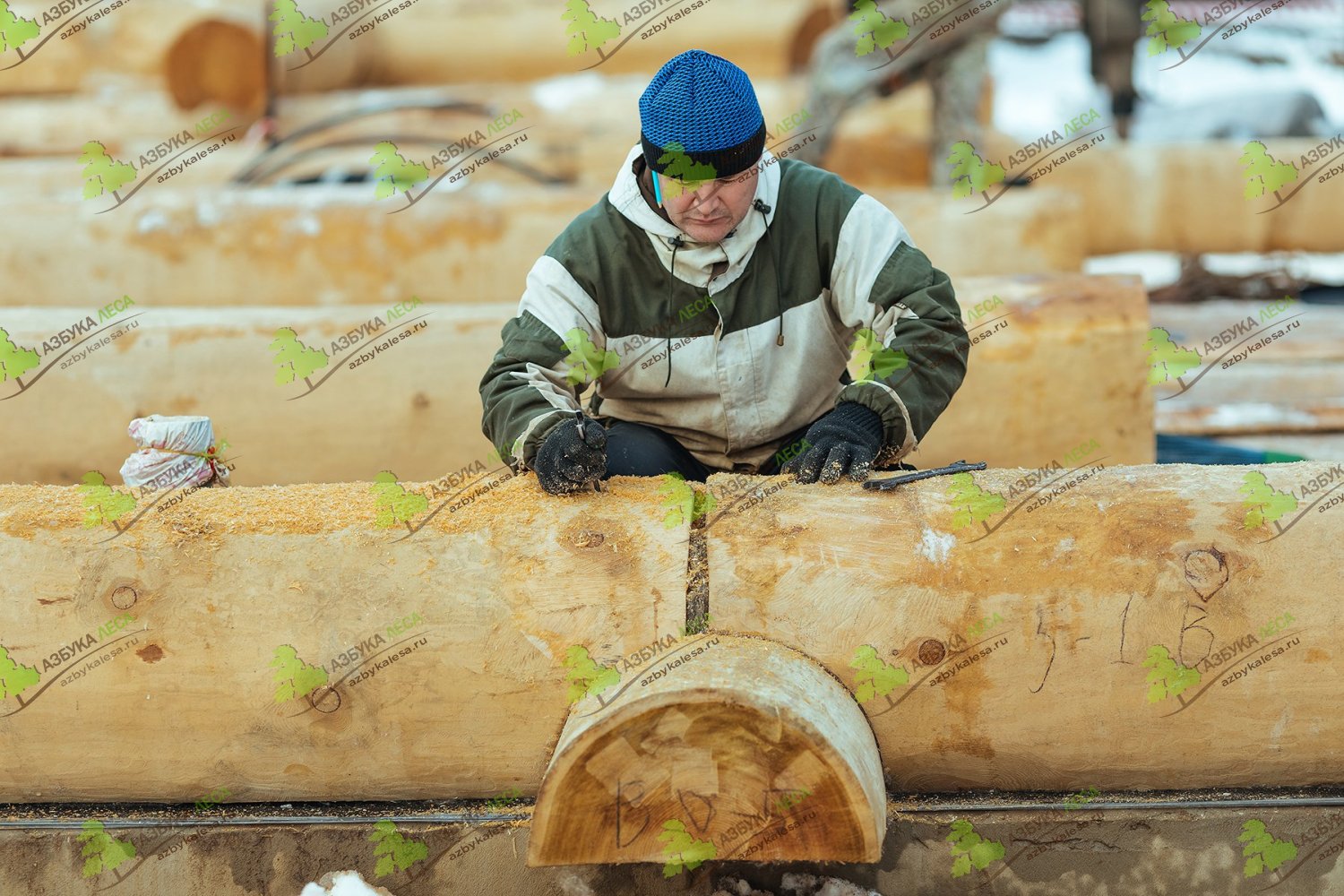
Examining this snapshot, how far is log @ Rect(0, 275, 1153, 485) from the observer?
3811 mm

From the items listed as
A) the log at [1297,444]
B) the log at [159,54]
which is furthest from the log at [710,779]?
the log at [159,54]

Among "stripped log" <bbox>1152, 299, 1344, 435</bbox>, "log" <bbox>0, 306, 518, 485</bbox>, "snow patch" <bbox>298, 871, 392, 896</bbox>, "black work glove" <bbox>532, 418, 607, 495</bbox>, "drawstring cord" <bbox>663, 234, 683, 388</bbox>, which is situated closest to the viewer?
"snow patch" <bbox>298, 871, 392, 896</bbox>

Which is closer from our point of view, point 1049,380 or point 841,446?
point 841,446

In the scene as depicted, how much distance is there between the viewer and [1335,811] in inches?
89.0

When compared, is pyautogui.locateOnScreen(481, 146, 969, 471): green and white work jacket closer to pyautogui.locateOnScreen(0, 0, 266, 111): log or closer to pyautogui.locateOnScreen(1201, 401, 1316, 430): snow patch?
pyautogui.locateOnScreen(1201, 401, 1316, 430): snow patch

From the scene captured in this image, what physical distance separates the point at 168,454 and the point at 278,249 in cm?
229

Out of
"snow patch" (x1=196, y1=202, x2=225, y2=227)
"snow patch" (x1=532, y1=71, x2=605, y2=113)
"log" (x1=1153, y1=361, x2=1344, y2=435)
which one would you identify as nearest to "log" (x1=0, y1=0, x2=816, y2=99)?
"snow patch" (x1=532, y1=71, x2=605, y2=113)

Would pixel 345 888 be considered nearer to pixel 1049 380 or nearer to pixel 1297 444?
pixel 1049 380

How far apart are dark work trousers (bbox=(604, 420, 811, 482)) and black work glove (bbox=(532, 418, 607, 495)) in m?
0.26

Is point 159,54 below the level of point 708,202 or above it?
above

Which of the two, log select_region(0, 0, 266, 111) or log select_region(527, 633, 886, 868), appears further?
log select_region(0, 0, 266, 111)

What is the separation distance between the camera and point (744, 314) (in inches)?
105

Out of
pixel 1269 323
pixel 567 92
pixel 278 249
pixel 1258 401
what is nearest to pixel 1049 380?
pixel 1258 401

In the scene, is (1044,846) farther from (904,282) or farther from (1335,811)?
(904,282)
